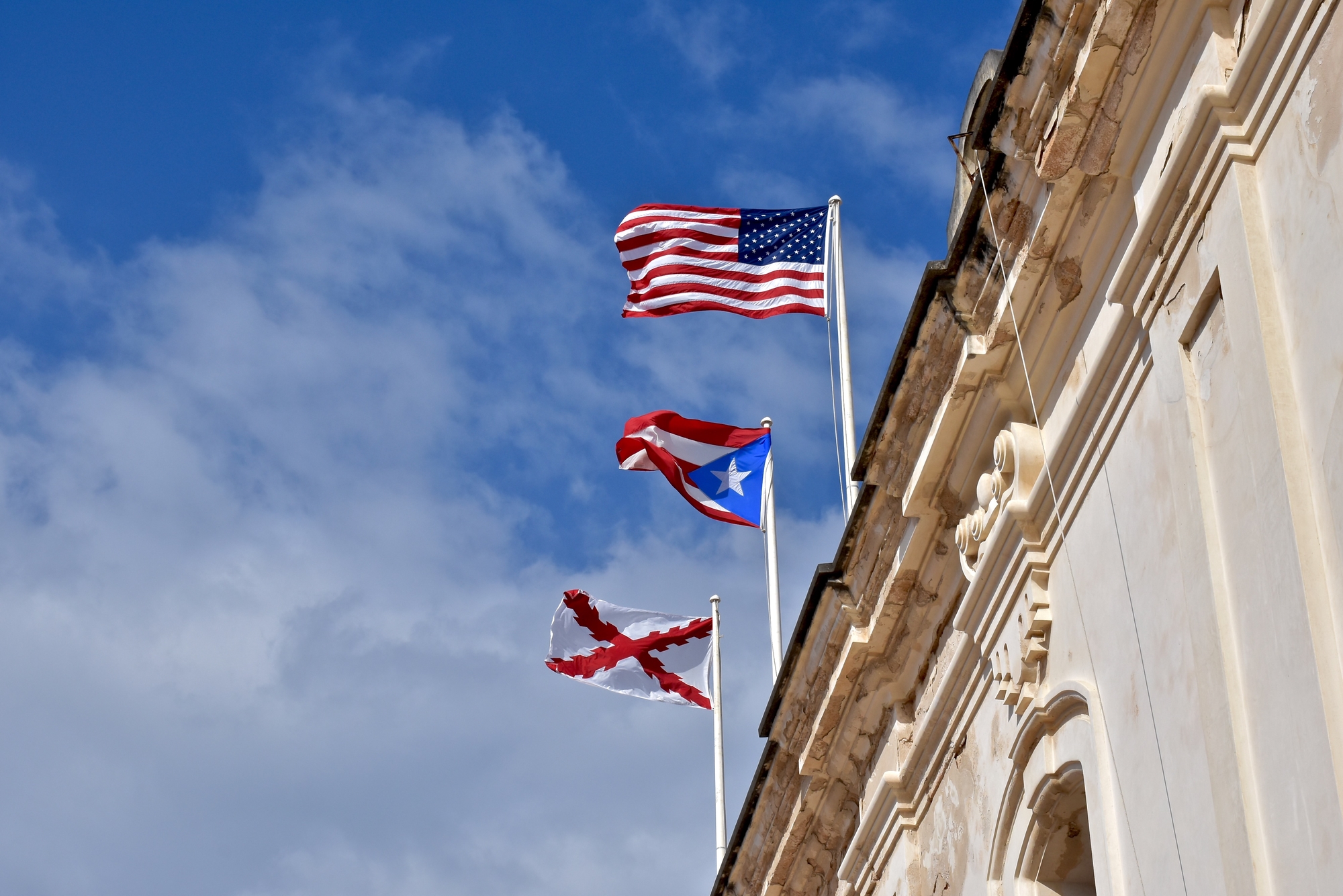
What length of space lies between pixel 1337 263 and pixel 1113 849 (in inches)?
126

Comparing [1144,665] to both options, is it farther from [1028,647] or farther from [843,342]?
[843,342]

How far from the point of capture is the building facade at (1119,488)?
661 cm

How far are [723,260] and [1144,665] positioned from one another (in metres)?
9.59

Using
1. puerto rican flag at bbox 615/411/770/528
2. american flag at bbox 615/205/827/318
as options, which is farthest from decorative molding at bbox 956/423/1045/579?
puerto rican flag at bbox 615/411/770/528

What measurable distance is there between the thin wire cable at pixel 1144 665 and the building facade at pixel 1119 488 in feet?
0.07

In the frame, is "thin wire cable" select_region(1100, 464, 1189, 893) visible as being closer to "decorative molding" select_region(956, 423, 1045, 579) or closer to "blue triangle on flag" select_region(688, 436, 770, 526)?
"decorative molding" select_region(956, 423, 1045, 579)

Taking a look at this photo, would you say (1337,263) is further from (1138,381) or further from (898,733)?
(898,733)

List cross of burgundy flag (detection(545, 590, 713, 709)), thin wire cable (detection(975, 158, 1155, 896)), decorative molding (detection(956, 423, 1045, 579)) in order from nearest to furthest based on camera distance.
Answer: thin wire cable (detection(975, 158, 1155, 896)), decorative molding (detection(956, 423, 1045, 579)), cross of burgundy flag (detection(545, 590, 713, 709))

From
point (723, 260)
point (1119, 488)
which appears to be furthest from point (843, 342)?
point (1119, 488)

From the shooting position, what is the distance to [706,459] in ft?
63.6

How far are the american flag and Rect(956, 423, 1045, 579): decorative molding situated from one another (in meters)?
6.97

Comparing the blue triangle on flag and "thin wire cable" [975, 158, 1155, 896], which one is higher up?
the blue triangle on flag

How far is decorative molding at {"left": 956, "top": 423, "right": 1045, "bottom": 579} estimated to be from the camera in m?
9.53

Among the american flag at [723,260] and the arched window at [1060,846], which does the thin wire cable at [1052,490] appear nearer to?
the arched window at [1060,846]
